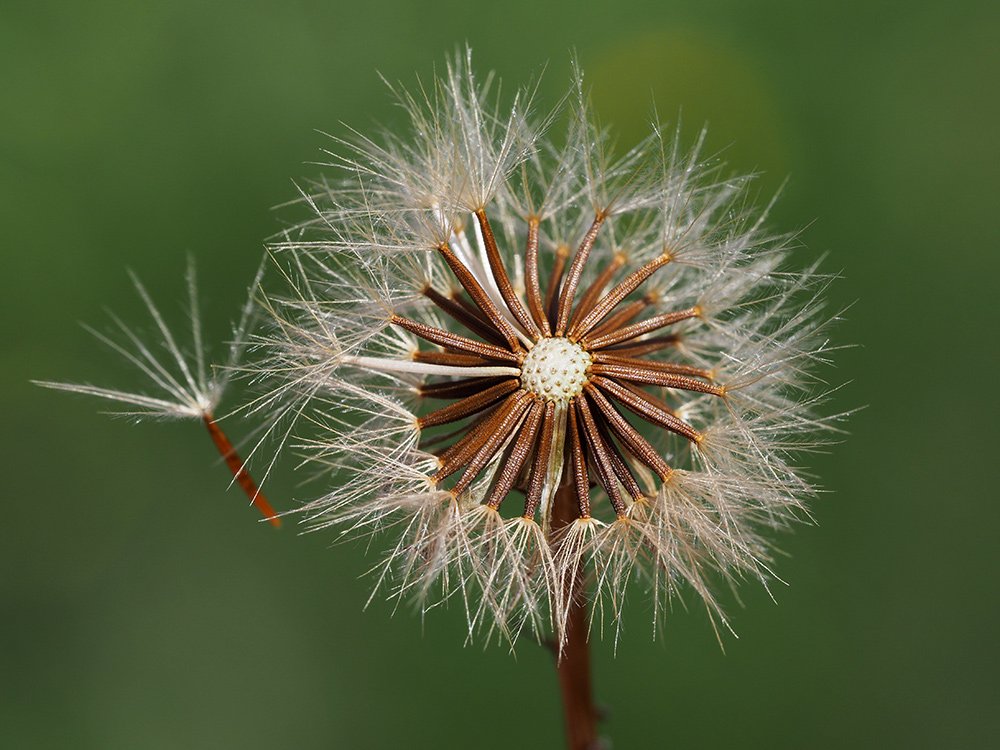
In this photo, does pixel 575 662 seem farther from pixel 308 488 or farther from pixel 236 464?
pixel 308 488

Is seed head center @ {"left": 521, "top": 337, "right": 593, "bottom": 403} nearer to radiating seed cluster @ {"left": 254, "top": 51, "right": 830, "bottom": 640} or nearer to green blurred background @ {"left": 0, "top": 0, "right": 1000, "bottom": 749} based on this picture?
radiating seed cluster @ {"left": 254, "top": 51, "right": 830, "bottom": 640}

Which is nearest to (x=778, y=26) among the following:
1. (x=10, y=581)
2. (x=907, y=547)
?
(x=907, y=547)

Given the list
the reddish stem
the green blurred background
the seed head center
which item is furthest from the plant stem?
the green blurred background

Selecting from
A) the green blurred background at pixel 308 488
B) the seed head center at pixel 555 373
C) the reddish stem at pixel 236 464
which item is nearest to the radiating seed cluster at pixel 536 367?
the seed head center at pixel 555 373

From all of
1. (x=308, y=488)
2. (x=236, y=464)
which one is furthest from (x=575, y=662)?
(x=308, y=488)

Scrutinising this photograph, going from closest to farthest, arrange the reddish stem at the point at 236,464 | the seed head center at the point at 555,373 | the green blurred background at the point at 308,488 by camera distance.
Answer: the seed head center at the point at 555,373, the reddish stem at the point at 236,464, the green blurred background at the point at 308,488

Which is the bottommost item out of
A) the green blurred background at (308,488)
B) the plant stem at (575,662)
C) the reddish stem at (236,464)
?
the plant stem at (575,662)

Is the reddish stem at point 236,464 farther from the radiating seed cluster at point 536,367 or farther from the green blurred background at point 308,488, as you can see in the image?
the green blurred background at point 308,488
